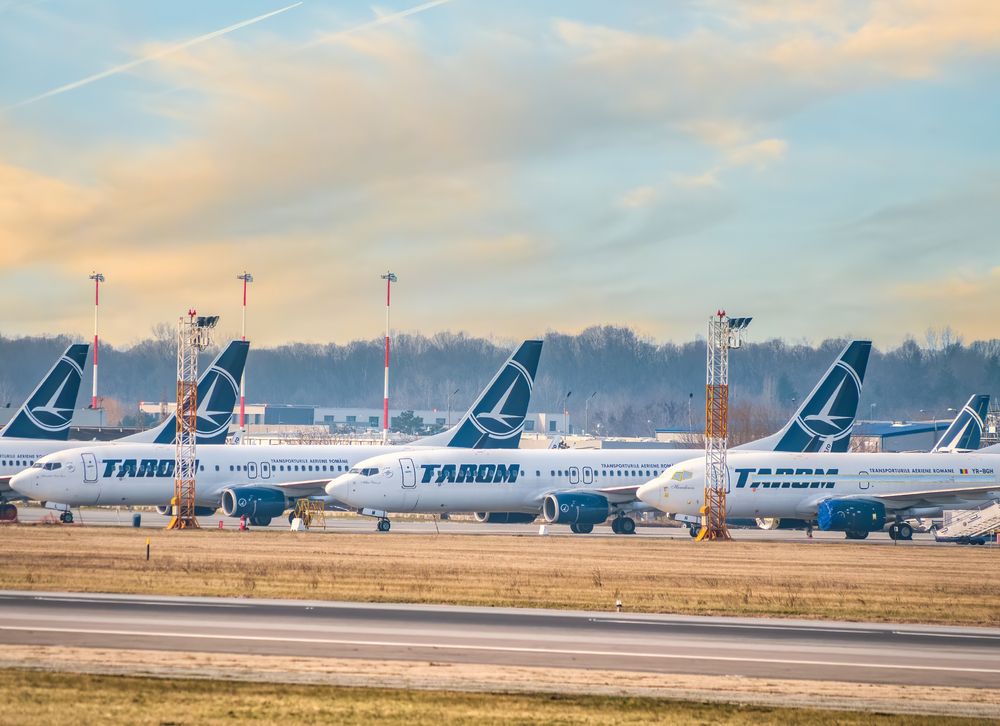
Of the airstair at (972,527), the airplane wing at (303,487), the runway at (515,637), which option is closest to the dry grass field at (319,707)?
the runway at (515,637)

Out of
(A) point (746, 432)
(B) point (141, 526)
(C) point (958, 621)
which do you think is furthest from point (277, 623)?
(A) point (746, 432)

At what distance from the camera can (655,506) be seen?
68.9 metres

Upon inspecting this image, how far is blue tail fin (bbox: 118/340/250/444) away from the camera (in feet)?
255

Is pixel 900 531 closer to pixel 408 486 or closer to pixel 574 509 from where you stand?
pixel 574 509

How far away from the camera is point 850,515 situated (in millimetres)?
69375

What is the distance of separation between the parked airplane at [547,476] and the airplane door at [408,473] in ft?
0.17

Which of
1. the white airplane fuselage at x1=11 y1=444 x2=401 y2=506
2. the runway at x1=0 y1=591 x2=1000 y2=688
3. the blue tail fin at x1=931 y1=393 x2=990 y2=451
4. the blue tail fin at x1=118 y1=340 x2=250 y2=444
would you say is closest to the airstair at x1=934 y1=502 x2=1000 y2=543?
the white airplane fuselage at x1=11 y1=444 x2=401 y2=506

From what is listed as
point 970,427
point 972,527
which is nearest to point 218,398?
point 972,527

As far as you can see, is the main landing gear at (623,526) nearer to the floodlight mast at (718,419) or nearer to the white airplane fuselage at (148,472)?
the floodlight mast at (718,419)

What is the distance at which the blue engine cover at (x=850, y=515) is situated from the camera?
69.3 metres

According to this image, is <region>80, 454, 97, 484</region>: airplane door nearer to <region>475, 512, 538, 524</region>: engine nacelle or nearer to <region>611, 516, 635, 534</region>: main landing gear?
<region>475, 512, 538, 524</region>: engine nacelle

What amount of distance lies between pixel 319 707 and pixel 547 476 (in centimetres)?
5700

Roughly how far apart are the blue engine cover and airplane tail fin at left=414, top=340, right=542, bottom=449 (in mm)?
17721

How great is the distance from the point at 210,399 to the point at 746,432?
9838 cm
